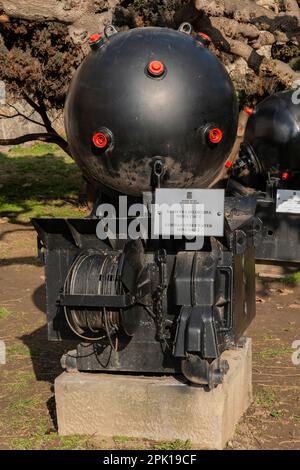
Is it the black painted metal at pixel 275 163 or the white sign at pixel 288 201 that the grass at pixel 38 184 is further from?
the white sign at pixel 288 201

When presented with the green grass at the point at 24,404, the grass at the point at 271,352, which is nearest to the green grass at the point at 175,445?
the green grass at the point at 24,404

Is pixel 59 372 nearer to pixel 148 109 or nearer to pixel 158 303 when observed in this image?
pixel 158 303

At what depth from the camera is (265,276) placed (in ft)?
32.8

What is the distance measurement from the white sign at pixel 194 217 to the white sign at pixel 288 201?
540cm

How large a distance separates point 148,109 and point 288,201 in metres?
5.60

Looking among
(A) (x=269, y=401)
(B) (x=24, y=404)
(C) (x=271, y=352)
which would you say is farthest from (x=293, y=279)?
(B) (x=24, y=404)

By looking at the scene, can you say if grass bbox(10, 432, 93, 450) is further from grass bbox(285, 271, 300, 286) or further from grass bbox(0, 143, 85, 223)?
grass bbox(0, 143, 85, 223)

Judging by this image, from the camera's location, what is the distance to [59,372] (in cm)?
623

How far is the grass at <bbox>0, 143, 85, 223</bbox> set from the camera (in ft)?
46.5

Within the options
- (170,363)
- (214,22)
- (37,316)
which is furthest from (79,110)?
(214,22)

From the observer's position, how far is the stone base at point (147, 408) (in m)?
4.69

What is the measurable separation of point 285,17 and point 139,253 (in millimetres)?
6806

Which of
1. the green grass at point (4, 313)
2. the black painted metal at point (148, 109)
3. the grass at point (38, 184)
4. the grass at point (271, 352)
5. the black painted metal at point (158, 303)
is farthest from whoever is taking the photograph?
the grass at point (38, 184)

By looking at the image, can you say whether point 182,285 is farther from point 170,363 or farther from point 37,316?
point 37,316
